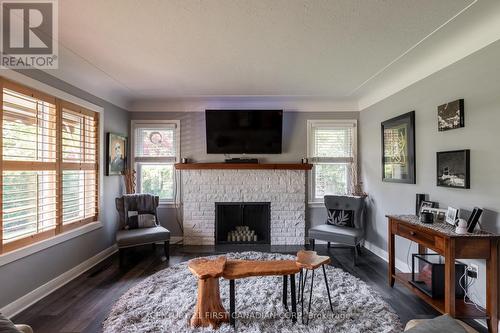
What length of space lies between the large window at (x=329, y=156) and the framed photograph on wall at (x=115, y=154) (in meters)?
3.17

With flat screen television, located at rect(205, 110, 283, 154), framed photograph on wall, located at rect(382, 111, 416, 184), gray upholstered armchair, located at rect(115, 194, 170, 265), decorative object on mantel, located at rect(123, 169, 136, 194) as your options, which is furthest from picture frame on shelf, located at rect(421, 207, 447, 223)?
decorative object on mantel, located at rect(123, 169, 136, 194)

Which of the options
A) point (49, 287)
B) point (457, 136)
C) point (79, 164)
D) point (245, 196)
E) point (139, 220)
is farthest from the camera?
point (245, 196)

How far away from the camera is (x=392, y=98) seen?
3441 mm

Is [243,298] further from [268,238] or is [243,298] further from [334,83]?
[334,83]

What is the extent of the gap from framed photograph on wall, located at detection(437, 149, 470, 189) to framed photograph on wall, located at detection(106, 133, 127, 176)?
425 cm

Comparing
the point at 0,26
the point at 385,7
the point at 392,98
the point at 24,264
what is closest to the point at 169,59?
the point at 0,26

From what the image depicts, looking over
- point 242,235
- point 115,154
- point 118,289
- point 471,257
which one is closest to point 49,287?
point 118,289

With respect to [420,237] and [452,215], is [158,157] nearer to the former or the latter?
[420,237]

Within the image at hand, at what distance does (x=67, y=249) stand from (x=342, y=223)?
3.73 metres

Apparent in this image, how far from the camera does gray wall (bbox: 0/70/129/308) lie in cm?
224

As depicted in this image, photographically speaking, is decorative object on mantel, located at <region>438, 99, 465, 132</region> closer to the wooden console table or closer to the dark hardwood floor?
the wooden console table

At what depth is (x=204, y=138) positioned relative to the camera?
439 centimetres

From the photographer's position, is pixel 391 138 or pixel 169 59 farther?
pixel 391 138

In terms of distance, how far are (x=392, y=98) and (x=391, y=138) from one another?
1.83ft
